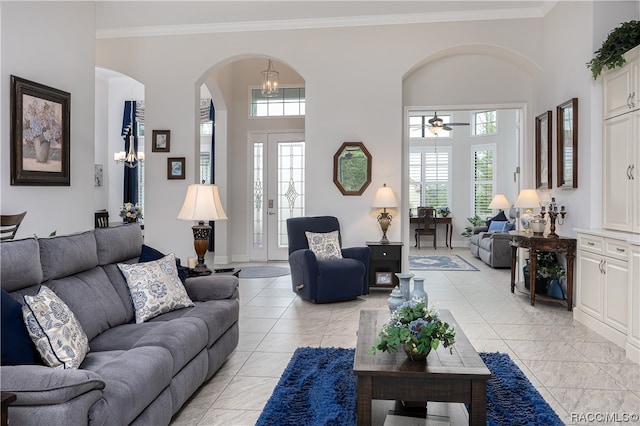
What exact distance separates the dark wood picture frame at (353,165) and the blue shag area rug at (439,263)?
2.46 meters

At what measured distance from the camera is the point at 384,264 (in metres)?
5.69

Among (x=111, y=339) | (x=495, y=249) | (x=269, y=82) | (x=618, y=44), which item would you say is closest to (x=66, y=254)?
(x=111, y=339)

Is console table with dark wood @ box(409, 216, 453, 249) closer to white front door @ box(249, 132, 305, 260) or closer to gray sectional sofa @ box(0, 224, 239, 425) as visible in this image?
white front door @ box(249, 132, 305, 260)

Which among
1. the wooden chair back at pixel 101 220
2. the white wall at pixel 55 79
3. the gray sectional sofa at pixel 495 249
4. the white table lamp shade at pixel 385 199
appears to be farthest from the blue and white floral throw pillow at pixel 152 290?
the gray sectional sofa at pixel 495 249

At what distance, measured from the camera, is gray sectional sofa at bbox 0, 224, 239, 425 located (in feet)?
5.14

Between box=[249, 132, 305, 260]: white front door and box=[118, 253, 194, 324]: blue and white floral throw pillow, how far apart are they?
520 centimetres

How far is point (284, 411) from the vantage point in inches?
97.9

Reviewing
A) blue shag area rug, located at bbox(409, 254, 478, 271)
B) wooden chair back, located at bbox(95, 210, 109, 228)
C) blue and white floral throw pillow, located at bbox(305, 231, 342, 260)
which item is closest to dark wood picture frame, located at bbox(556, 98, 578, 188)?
blue and white floral throw pillow, located at bbox(305, 231, 342, 260)

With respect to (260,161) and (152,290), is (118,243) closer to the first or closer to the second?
(152,290)

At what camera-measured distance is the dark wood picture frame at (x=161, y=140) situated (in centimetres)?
617

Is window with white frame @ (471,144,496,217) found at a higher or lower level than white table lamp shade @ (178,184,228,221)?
higher

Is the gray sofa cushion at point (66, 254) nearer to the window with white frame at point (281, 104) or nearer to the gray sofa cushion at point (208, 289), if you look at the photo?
the gray sofa cushion at point (208, 289)

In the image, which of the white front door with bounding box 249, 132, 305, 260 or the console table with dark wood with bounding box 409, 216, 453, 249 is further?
the console table with dark wood with bounding box 409, 216, 453, 249

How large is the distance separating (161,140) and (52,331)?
Answer: 15.2 ft
